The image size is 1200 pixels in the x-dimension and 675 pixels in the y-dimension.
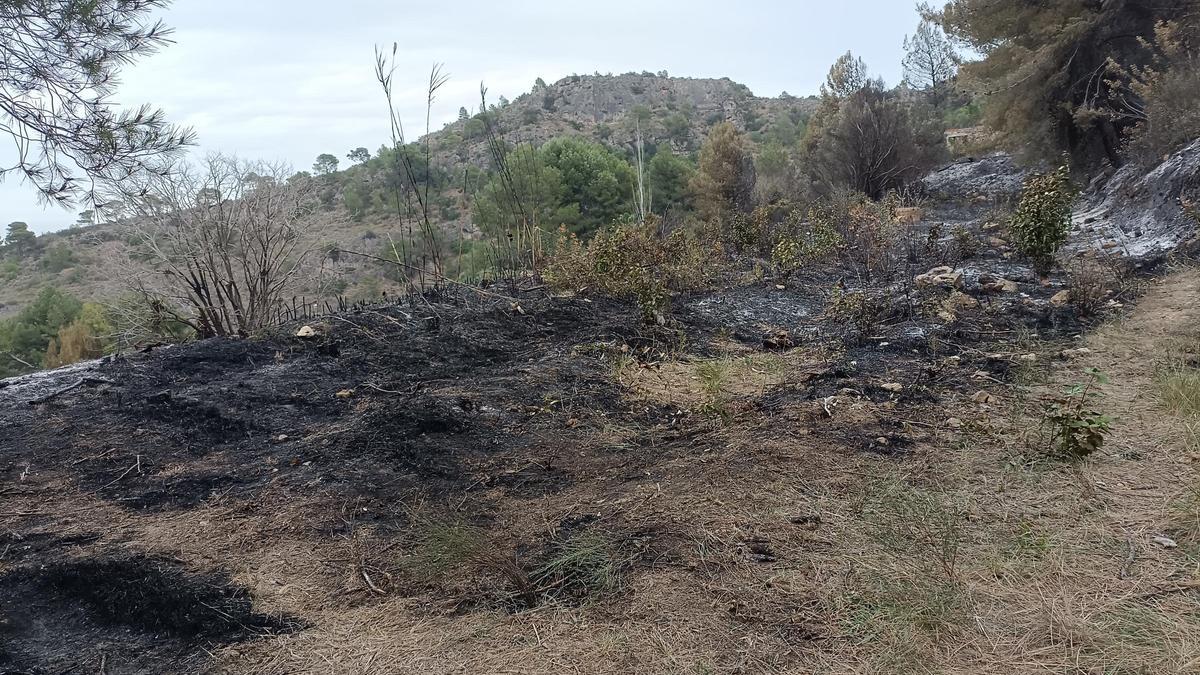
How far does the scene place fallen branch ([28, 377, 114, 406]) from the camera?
3.65 metres

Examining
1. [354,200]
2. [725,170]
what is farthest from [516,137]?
[354,200]

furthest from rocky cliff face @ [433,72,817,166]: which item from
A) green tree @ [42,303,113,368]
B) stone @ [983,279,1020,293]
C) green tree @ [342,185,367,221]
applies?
stone @ [983,279,1020,293]

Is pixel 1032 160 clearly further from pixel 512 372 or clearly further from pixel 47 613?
pixel 47 613

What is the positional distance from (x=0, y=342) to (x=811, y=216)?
19475 millimetres

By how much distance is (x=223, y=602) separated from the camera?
6.24 feet

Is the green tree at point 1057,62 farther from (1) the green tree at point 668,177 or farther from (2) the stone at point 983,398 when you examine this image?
(1) the green tree at point 668,177

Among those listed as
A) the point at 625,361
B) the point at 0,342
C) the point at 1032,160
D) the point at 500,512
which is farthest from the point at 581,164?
the point at 500,512

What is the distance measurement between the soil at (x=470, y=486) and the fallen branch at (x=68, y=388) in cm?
2

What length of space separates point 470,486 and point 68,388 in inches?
113

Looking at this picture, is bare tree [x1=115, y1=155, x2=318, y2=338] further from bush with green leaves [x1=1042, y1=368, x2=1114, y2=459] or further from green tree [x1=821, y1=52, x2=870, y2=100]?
green tree [x1=821, y1=52, x2=870, y2=100]

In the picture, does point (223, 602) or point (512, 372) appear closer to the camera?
point (223, 602)

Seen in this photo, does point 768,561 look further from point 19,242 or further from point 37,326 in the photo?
point 19,242

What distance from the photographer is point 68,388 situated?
3812mm

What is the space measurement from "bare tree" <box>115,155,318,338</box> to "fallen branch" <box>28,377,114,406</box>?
3.84ft
